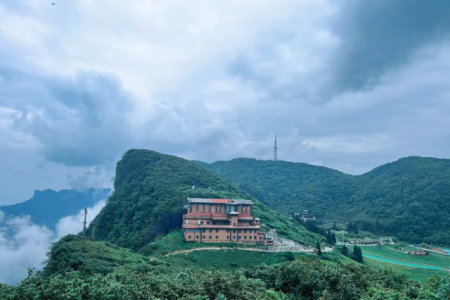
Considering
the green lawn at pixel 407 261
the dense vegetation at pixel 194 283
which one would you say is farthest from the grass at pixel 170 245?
the green lawn at pixel 407 261

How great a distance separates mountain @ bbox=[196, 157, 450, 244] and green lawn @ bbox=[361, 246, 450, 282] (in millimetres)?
21313

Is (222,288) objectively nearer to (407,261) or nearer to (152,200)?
(152,200)

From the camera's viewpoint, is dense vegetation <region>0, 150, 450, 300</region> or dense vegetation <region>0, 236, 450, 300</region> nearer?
dense vegetation <region>0, 236, 450, 300</region>

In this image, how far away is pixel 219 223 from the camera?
50.6 metres

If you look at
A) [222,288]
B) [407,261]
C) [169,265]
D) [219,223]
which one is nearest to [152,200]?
[219,223]

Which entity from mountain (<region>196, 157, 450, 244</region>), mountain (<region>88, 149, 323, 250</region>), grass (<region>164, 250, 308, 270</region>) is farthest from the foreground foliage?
mountain (<region>196, 157, 450, 244</region>)

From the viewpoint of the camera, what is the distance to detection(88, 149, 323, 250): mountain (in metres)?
54.3

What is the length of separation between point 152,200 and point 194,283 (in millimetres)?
44684

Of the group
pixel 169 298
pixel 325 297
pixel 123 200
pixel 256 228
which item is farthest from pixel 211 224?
pixel 169 298

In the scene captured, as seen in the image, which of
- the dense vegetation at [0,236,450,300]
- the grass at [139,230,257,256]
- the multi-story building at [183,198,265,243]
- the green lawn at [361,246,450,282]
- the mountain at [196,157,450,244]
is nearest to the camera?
the dense vegetation at [0,236,450,300]

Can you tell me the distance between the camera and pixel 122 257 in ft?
114

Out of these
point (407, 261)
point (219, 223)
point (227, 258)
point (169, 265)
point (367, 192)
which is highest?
point (367, 192)

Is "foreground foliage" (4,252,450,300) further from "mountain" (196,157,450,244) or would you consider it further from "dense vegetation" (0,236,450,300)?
"mountain" (196,157,450,244)

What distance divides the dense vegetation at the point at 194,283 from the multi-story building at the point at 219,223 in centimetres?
1275
